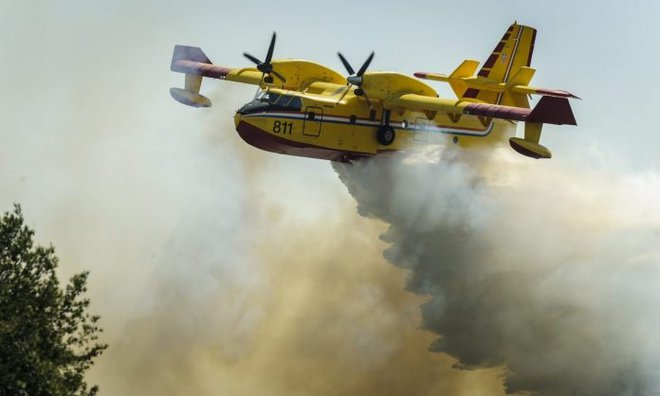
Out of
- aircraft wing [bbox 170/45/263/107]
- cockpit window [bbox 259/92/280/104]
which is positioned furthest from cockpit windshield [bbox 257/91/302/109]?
aircraft wing [bbox 170/45/263/107]

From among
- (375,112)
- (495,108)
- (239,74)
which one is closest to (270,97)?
(375,112)

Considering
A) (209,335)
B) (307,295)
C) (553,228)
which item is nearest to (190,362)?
(209,335)

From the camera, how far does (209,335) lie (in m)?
53.2

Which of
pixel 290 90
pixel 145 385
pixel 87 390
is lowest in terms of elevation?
pixel 145 385

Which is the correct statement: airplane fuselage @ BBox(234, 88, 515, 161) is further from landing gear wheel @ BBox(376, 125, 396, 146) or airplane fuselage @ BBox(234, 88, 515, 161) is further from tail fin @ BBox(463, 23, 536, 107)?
tail fin @ BBox(463, 23, 536, 107)

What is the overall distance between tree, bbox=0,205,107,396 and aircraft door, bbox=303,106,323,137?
8.69m

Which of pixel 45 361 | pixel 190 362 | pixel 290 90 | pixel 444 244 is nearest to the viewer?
pixel 45 361

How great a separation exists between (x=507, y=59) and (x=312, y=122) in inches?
302

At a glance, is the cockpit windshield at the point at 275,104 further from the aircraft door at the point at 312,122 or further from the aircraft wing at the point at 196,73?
the aircraft wing at the point at 196,73

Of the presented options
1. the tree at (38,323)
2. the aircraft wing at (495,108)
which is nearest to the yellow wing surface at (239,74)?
the aircraft wing at (495,108)

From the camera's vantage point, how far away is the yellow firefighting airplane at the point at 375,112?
4606 centimetres

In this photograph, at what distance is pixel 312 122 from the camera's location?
46.9 m

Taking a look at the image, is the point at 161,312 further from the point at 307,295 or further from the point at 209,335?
the point at 307,295

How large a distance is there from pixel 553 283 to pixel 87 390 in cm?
1299
